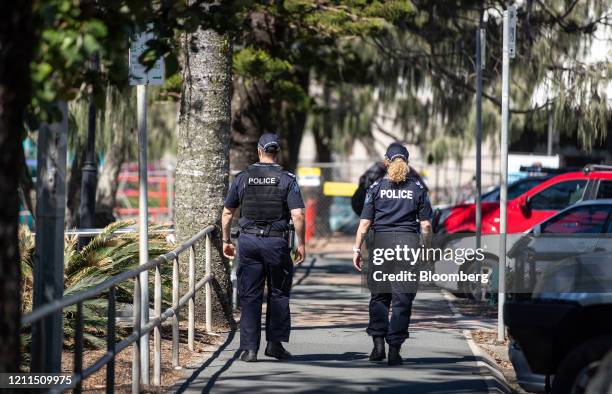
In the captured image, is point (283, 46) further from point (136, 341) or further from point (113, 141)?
point (136, 341)

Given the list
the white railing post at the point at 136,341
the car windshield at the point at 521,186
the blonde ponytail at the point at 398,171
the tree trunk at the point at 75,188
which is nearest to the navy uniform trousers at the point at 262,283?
the blonde ponytail at the point at 398,171

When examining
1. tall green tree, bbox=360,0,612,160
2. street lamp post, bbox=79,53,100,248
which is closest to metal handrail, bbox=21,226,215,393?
street lamp post, bbox=79,53,100,248

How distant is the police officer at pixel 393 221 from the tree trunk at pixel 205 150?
2.12 meters

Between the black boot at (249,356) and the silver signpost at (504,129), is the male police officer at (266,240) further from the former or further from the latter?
the silver signpost at (504,129)

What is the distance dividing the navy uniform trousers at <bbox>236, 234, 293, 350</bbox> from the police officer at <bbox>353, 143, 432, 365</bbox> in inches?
27.9

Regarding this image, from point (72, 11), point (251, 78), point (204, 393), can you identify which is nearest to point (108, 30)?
point (72, 11)

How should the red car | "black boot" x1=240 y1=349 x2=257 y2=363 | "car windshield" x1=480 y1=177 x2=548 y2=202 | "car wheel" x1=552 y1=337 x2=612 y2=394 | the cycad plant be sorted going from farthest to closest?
"car windshield" x1=480 y1=177 x2=548 y2=202
the red car
"black boot" x1=240 y1=349 x2=257 y2=363
the cycad plant
"car wheel" x1=552 y1=337 x2=612 y2=394

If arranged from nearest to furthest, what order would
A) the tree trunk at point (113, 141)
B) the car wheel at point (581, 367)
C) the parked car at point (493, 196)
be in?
1. the car wheel at point (581, 367)
2. the parked car at point (493, 196)
3. the tree trunk at point (113, 141)

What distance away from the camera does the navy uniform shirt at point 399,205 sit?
9766mm

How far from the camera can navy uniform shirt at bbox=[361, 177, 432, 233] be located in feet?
32.0

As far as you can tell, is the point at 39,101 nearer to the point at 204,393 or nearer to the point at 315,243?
the point at 204,393

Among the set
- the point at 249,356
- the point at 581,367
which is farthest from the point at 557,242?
the point at 581,367

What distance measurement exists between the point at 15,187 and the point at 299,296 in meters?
11.3

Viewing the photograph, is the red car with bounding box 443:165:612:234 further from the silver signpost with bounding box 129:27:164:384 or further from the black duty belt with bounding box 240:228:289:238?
the silver signpost with bounding box 129:27:164:384
